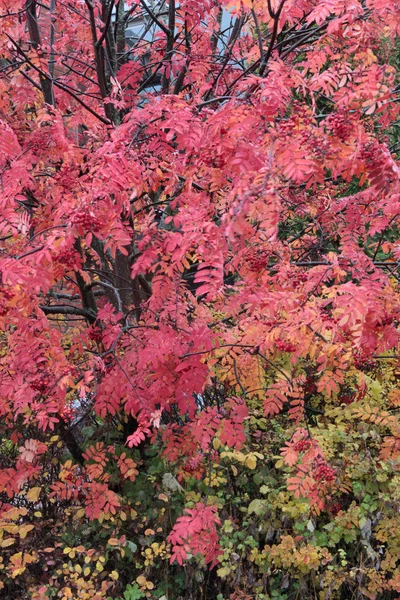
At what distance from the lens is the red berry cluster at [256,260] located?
4086mm

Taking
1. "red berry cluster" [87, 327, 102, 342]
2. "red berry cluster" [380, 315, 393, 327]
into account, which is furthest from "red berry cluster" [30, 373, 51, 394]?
"red berry cluster" [380, 315, 393, 327]

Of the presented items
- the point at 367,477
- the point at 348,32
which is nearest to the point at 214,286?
the point at 348,32

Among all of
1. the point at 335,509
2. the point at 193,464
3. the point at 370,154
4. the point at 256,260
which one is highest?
the point at 370,154

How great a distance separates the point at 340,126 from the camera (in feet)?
9.77

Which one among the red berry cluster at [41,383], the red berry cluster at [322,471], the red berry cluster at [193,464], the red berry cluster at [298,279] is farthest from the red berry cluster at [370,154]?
the red berry cluster at [193,464]

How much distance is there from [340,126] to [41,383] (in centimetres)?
237

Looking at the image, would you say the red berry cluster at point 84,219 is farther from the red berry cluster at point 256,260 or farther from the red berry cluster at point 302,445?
the red berry cluster at point 302,445

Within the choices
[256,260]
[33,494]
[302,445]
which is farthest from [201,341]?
[33,494]

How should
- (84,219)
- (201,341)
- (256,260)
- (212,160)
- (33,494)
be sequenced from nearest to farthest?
(84,219), (212,160), (201,341), (256,260), (33,494)

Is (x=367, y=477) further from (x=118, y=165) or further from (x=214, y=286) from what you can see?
(x=118, y=165)

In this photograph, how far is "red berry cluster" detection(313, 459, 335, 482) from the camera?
3674 mm

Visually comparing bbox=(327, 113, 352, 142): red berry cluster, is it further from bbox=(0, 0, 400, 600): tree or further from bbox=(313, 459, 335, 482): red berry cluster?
bbox=(313, 459, 335, 482): red berry cluster

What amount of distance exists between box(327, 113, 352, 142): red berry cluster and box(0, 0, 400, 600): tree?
13 millimetres

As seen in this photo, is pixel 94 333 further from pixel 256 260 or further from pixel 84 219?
pixel 84 219
